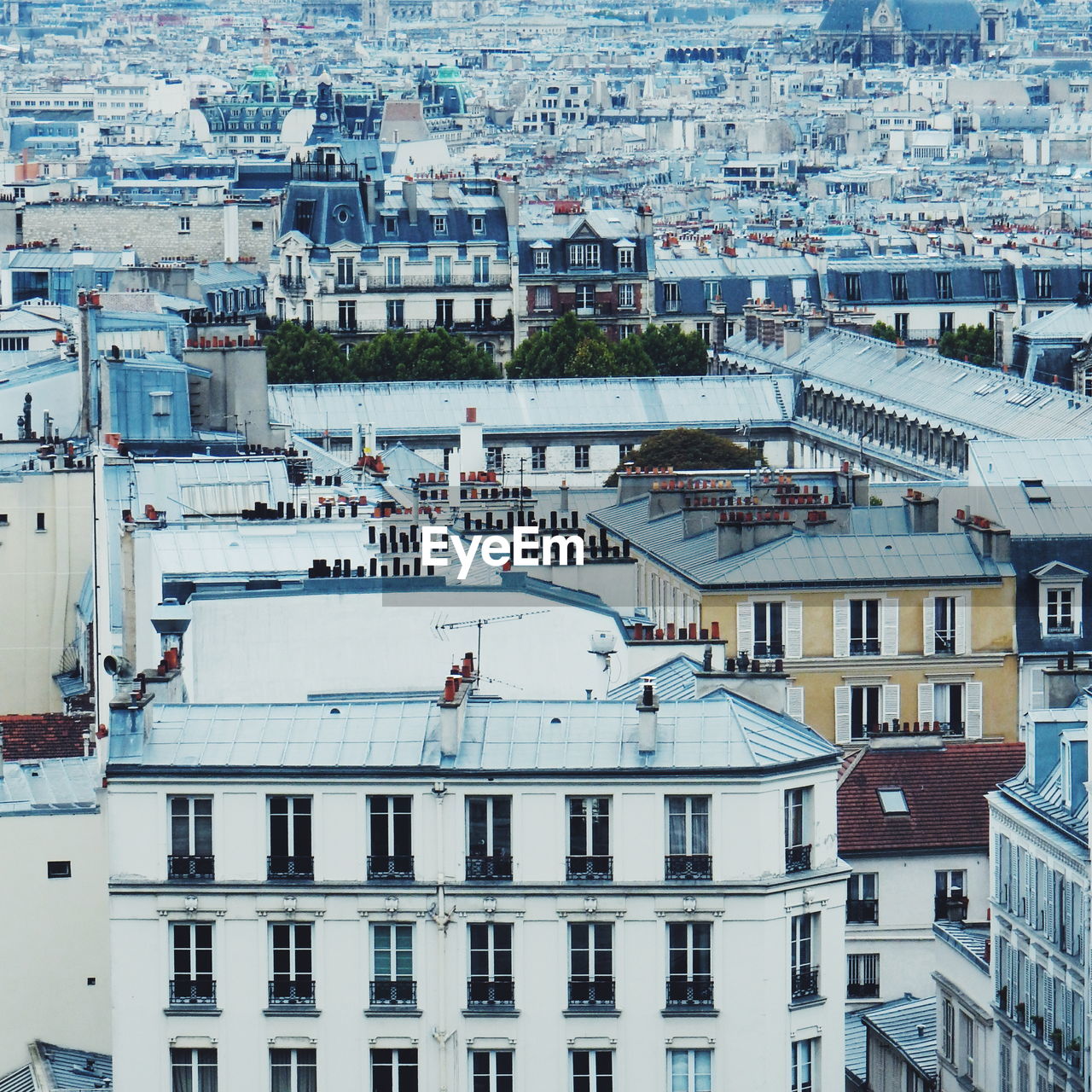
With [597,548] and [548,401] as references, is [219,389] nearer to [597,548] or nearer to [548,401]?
[597,548]

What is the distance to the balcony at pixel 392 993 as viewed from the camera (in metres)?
32.7

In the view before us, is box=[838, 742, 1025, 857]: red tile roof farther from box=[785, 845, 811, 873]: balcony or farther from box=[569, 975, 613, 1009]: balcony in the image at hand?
box=[569, 975, 613, 1009]: balcony

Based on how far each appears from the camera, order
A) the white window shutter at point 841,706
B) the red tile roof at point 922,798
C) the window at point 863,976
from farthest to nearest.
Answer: the white window shutter at point 841,706, the window at point 863,976, the red tile roof at point 922,798

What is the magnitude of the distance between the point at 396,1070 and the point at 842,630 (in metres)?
17.5

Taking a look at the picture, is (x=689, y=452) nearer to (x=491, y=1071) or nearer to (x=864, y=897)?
(x=864, y=897)

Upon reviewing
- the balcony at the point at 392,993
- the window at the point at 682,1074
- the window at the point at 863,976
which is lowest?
the window at the point at 863,976

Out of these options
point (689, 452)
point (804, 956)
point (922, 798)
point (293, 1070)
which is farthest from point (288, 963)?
point (689, 452)

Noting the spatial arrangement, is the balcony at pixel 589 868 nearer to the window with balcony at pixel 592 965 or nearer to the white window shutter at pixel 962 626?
the window with balcony at pixel 592 965

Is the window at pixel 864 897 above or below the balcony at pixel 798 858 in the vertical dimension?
below

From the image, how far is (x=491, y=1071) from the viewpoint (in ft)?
107

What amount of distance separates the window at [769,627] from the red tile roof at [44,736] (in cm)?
810

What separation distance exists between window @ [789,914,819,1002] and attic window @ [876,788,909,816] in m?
10.3

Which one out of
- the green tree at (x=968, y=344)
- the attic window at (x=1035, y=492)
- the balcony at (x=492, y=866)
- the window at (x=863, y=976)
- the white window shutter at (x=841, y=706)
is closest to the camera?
the balcony at (x=492, y=866)

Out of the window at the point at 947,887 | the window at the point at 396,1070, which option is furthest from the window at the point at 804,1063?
the window at the point at 947,887
